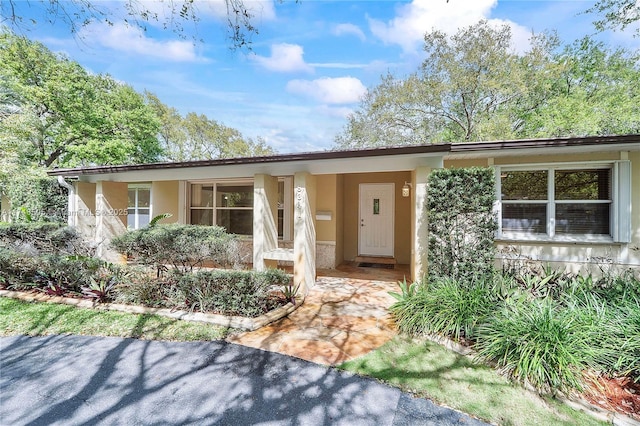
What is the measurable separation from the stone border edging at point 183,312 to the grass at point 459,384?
1.72 m

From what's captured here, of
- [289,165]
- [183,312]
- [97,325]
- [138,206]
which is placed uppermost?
[289,165]

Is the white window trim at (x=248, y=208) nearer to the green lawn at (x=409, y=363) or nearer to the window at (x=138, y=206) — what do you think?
the window at (x=138, y=206)

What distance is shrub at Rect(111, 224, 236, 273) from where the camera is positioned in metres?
5.24

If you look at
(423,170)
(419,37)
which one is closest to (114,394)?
(423,170)

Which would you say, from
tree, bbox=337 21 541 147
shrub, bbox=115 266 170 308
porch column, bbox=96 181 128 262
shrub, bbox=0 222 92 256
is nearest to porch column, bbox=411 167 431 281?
shrub, bbox=115 266 170 308

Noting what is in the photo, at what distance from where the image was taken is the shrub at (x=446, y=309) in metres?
4.07

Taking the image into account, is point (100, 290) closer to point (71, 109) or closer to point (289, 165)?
point (289, 165)

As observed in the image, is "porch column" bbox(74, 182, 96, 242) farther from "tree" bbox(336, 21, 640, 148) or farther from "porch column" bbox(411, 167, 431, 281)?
"tree" bbox(336, 21, 640, 148)

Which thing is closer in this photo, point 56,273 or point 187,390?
point 187,390

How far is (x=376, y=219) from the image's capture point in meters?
9.98

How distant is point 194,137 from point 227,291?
85.7ft

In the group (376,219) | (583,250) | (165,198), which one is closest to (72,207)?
(165,198)

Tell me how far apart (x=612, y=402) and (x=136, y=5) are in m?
7.10

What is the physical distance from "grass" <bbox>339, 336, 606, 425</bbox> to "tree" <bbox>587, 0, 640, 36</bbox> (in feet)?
32.8
